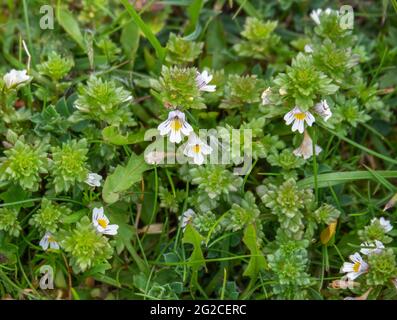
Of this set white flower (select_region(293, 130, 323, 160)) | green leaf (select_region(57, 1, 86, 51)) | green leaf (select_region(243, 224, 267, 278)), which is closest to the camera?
green leaf (select_region(243, 224, 267, 278))

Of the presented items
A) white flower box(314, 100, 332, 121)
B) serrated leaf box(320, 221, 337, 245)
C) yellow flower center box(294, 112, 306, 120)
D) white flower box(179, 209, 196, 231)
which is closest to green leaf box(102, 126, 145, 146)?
white flower box(179, 209, 196, 231)

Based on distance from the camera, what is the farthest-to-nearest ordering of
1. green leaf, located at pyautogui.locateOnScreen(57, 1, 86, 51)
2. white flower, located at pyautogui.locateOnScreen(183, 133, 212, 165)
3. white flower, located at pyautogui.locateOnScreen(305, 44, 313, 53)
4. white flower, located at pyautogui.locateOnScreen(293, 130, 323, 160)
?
1. green leaf, located at pyautogui.locateOnScreen(57, 1, 86, 51)
2. white flower, located at pyautogui.locateOnScreen(305, 44, 313, 53)
3. white flower, located at pyautogui.locateOnScreen(293, 130, 323, 160)
4. white flower, located at pyautogui.locateOnScreen(183, 133, 212, 165)

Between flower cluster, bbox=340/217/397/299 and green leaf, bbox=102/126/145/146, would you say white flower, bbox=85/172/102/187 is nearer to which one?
green leaf, bbox=102/126/145/146

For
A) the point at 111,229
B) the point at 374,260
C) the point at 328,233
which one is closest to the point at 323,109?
the point at 328,233

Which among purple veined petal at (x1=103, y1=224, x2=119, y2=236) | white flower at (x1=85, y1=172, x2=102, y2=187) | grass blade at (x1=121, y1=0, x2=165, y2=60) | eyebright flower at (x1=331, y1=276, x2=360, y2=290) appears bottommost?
eyebright flower at (x1=331, y1=276, x2=360, y2=290)

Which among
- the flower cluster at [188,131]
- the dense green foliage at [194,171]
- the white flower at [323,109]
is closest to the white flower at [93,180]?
the dense green foliage at [194,171]
